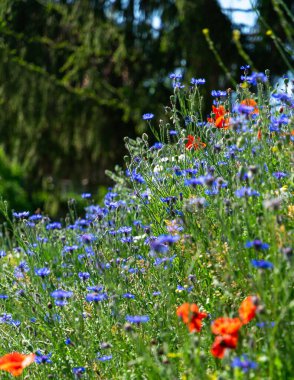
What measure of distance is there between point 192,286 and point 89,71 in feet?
21.8

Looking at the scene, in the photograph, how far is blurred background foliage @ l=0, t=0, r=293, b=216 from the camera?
837cm

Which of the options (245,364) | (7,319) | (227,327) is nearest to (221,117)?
(7,319)

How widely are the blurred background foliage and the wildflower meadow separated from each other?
15.6 ft

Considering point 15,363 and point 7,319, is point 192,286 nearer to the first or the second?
point 15,363

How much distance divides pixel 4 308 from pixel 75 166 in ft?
21.1

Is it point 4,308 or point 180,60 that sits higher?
point 180,60

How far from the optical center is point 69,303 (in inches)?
128

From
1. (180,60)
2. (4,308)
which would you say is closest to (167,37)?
(180,60)

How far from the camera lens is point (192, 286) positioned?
2.86 metres

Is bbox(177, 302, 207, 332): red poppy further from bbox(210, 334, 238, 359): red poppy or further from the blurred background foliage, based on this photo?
the blurred background foliage

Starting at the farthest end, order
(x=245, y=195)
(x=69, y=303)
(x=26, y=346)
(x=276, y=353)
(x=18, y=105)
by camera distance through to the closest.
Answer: (x=18, y=105) → (x=69, y=303) → (x=26, y=346) → (x=245, y=195) → (x=276, y=353)

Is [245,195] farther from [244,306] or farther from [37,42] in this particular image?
[37,42]

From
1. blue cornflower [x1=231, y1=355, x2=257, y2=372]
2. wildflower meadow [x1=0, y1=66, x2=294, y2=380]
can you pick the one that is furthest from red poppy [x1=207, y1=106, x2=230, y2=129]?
blue cornflower [x1=231, y1=355, x2=257, y2=372]

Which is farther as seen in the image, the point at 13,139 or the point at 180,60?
the point at 13,139
